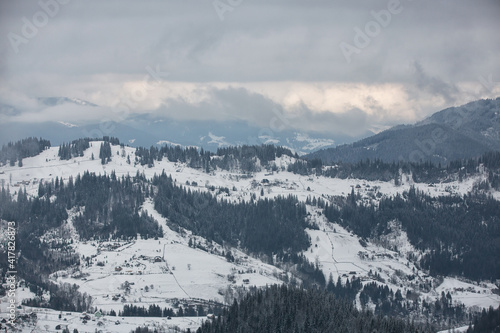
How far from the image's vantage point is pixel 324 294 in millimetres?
194500

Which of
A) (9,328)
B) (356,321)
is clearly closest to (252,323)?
(356,321)

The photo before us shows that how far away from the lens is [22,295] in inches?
7820

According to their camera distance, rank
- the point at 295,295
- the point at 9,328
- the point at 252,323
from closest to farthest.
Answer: the point at 9,328, the point at 252,323, the point at 295,295

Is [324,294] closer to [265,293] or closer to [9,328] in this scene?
[265,293]

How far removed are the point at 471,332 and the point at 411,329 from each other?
1090 inches

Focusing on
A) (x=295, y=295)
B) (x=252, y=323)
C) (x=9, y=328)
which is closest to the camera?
(x=9, y=328)

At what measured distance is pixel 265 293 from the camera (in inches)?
7579

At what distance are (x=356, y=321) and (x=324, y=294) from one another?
17.8 metres

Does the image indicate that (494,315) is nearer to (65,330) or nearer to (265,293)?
(265,293)

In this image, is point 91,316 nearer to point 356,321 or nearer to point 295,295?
point 295,295

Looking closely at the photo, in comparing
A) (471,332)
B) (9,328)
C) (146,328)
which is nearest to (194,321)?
(146,328)

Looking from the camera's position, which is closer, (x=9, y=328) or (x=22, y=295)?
(x=9, y=328)

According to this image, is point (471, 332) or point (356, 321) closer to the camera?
point (356, 321)

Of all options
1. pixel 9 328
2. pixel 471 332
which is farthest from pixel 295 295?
pixel 9 328
